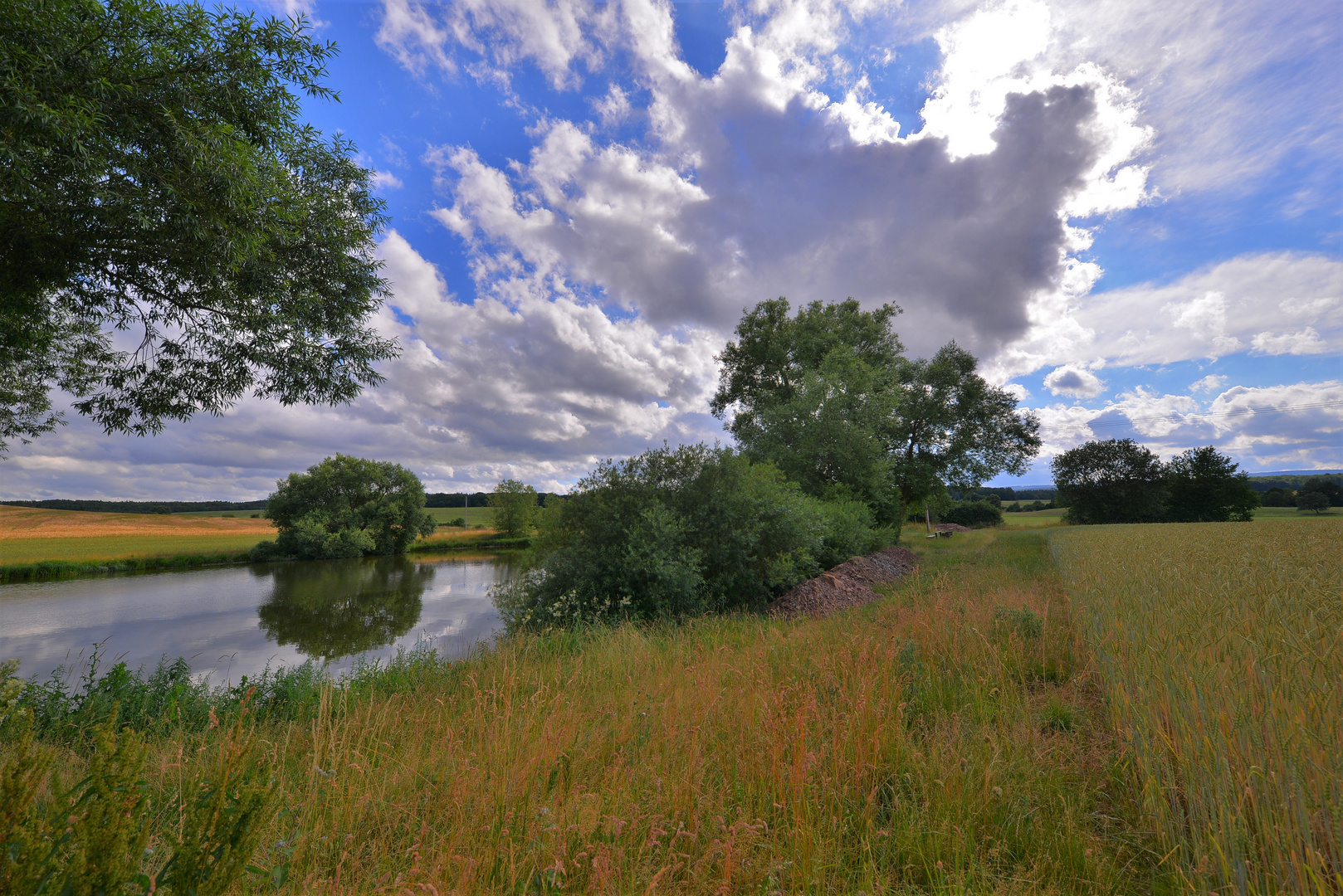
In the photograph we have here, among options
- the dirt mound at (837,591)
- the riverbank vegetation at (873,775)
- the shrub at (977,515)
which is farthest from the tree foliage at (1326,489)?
the riverbank vegetation at (873,775)

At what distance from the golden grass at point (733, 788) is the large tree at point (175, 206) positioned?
8.09 metres

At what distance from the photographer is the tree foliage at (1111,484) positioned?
44.8 metres

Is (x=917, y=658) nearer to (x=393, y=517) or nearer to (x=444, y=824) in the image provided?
(x=444, y=824)

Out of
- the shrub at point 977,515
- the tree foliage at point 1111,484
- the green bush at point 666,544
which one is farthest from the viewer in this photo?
the shrub at point 977,515

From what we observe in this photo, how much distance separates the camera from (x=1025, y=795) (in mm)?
2797

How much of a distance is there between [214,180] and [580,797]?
1018cm

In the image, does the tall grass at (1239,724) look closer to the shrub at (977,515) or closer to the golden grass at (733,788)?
the golden grass at (733,788)

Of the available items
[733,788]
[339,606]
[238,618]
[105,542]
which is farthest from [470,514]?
[733,788]

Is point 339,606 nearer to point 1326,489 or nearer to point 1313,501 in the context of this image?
point 1313,501

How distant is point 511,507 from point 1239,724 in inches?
2714

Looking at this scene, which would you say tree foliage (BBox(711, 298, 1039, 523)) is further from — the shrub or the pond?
the shrub

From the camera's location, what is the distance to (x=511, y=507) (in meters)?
66.1

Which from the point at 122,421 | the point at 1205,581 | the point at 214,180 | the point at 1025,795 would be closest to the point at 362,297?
the point at 214,180

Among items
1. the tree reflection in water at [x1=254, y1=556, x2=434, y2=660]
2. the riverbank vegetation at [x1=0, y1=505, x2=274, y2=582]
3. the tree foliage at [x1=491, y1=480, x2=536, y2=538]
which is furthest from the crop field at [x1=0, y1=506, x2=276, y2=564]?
the tree foliage at [x1=491, y1=480, x2=536, y2=538]
